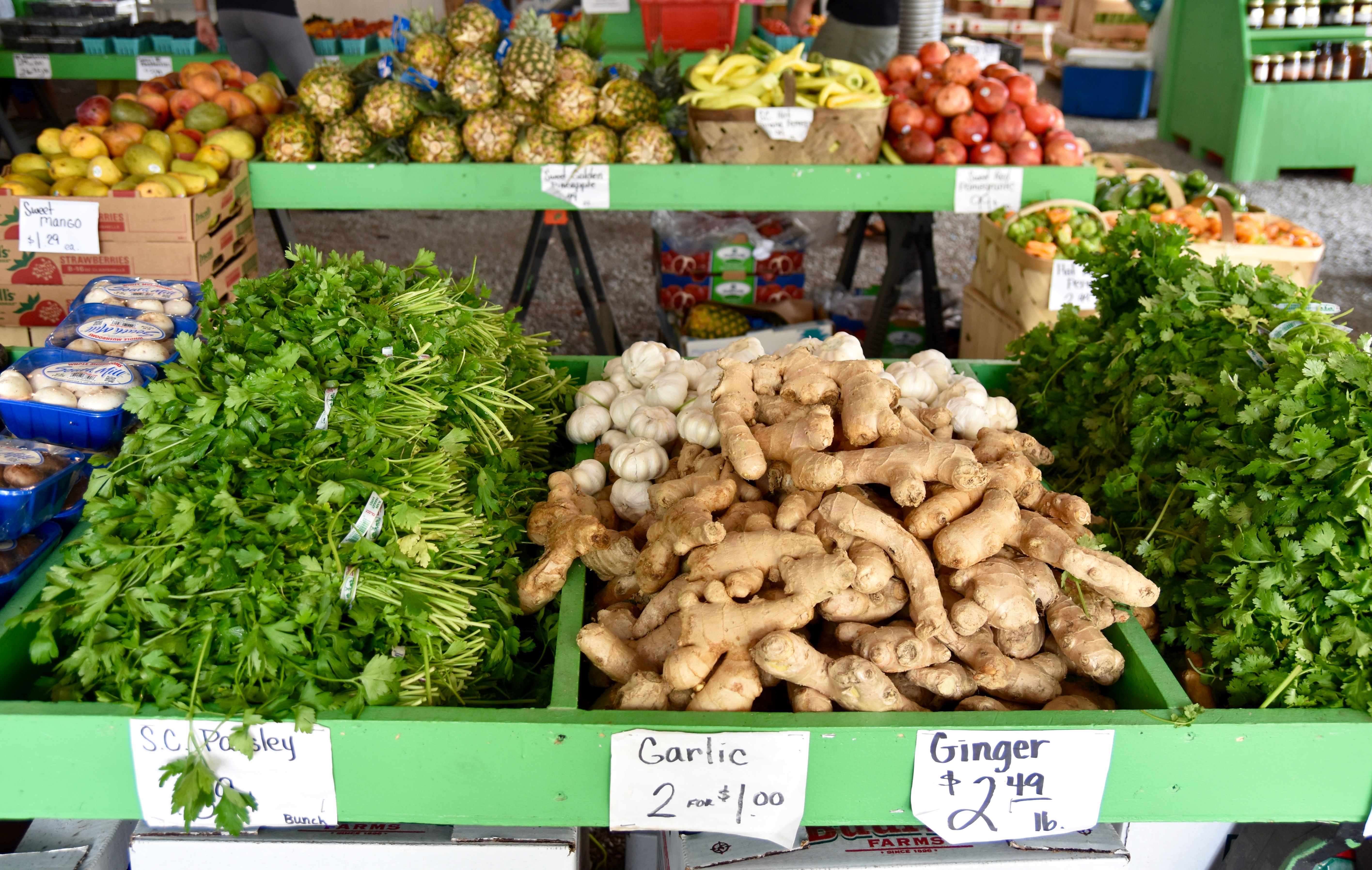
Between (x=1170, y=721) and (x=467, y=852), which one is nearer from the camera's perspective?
(x=1170, y=721)

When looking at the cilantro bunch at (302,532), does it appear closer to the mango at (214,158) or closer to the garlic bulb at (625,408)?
the garlic bulb at (625,408)

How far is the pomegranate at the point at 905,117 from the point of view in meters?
3.54

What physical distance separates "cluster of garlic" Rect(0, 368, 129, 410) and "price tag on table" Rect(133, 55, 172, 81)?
205 inches

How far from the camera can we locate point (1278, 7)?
23.9ft

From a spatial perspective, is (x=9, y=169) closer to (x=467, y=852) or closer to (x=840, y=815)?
(x=467, y=852)

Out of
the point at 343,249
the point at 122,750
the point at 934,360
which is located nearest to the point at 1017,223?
the point at 934,360

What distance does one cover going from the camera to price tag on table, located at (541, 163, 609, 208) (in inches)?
131

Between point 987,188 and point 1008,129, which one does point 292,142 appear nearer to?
point 987,188

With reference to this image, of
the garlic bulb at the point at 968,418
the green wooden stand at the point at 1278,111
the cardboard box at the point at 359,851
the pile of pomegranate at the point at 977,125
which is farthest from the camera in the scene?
the green wooden stand at the point at 1278,111

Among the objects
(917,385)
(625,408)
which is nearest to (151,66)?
(625,408)

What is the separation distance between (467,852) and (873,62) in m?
5.14

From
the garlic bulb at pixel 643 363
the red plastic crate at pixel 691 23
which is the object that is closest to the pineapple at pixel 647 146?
the garlic bulb at pixel 643 363

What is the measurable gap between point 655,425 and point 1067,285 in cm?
200

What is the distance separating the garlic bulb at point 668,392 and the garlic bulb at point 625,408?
0.02 meters
